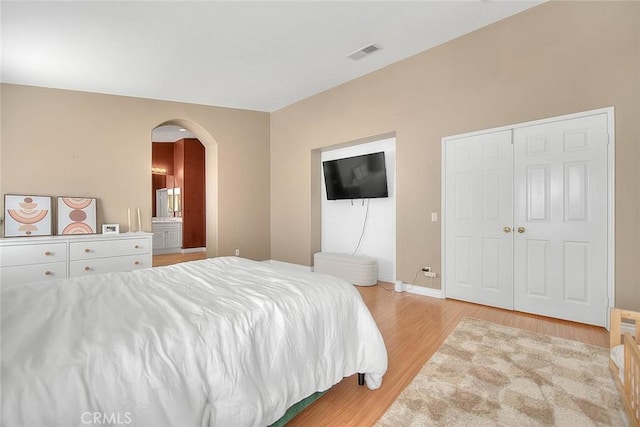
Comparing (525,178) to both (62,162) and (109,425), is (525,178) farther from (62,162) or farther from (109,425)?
(62,162)

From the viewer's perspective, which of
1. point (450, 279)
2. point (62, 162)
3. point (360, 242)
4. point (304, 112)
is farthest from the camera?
point (304, 112)

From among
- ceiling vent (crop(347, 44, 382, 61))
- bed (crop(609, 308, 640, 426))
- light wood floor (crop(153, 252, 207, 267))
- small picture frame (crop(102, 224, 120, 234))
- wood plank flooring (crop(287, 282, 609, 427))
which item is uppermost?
ceiling vent (crop(347, 44, 382, 61))

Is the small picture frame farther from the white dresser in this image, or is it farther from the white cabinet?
the white cabinet

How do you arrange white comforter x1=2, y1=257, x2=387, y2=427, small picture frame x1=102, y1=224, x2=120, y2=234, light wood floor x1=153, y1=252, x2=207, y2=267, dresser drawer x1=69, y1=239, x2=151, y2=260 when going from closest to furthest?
white comforter x1=2, y1=257, x2=387, y2=427
dresser drawer x1=69, y1=239, x2=151, y2=260
small picture frame x1=102, y1=224, x2=120, y2=234
light wood floor x1=153, y1=252, x2=207, y2=267

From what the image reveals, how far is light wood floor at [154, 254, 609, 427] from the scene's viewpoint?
165 cm

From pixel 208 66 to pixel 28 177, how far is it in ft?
9.72

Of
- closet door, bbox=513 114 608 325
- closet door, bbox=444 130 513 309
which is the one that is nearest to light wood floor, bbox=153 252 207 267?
closet door, bbox=444 130 513 309

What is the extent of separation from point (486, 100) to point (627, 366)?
2.79 meters

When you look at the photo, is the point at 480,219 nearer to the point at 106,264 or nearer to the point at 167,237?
the point at 106,264

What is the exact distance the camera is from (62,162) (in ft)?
14.2

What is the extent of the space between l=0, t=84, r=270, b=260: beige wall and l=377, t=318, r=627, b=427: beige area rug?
440 centimetres

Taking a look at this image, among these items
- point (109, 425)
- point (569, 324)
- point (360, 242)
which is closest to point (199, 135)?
point (360, 242)

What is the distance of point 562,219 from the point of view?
2.94 meters

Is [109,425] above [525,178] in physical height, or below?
below
